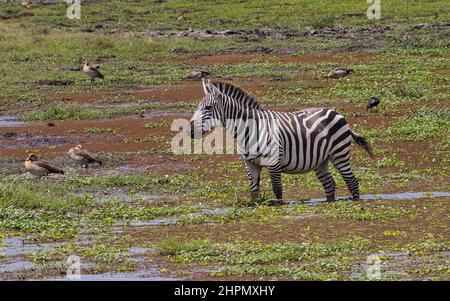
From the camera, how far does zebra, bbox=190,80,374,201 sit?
15805mm

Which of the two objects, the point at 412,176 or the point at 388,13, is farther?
the point at 388,13

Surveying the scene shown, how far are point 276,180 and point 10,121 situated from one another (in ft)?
37.0

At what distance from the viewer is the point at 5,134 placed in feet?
76.8

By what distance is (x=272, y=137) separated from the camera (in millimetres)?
15914

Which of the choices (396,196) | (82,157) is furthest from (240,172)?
(396,196)

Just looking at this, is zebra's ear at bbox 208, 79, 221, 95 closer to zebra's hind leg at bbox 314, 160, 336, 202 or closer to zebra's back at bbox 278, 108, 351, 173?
zebra's back at bbox 278, 108, 351, 173

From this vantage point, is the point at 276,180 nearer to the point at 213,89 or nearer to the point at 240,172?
the point at 213,89

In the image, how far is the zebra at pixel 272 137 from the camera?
1580 centimetres

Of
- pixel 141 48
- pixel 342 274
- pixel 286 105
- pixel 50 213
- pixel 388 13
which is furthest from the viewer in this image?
pixel 388 13

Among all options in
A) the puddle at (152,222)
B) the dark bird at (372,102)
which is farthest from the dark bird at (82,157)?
the dark bird at (372,102)

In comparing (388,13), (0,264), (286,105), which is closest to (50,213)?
(0,264)

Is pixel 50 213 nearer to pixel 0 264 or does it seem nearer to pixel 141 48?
pixel 0 264
